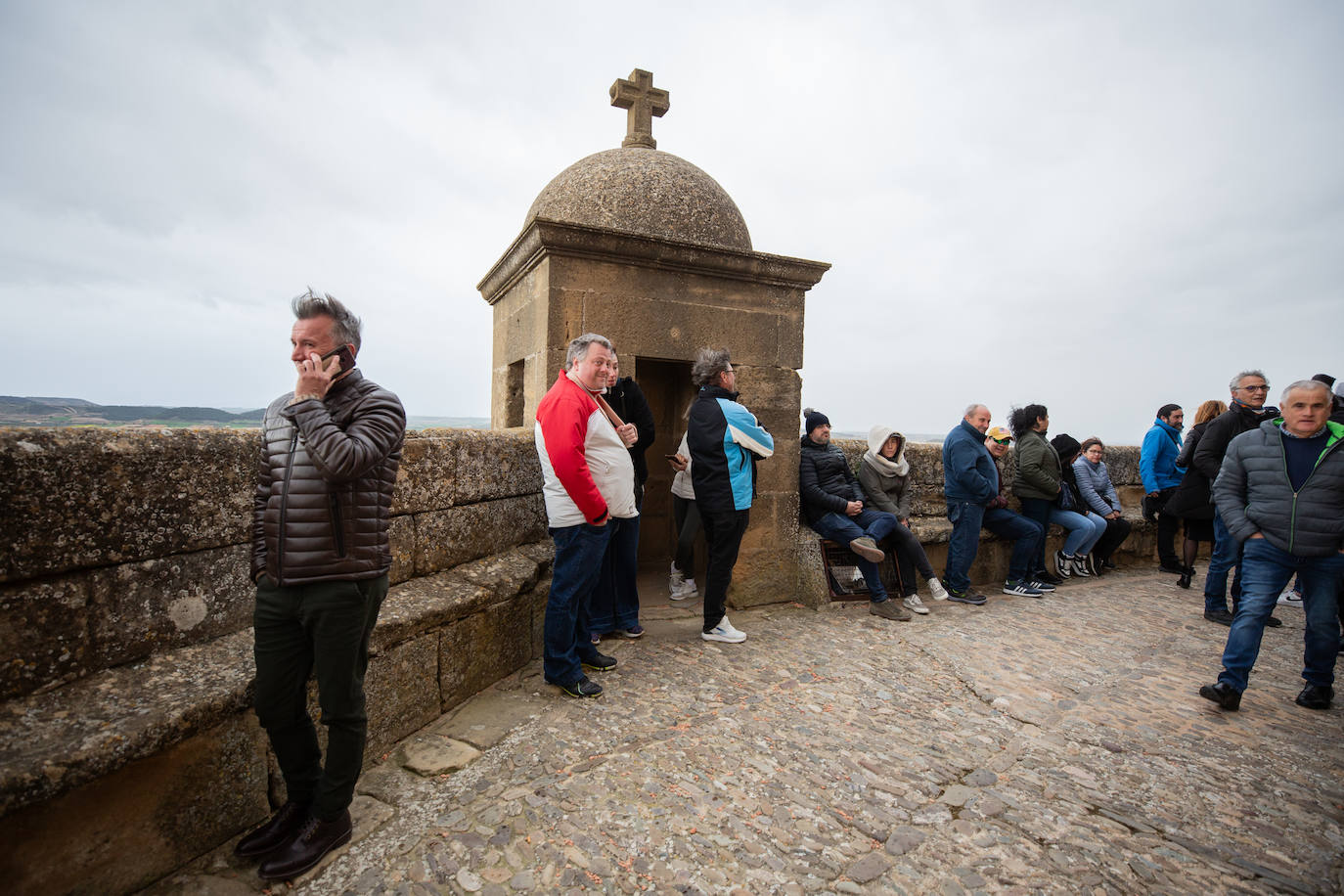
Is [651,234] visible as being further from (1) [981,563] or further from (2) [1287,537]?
(1) [981,563]

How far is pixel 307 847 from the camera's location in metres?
Result: 2.17

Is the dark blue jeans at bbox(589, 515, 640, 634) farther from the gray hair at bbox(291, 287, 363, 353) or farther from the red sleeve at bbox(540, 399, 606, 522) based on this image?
the gray hair at bbox(291, 287, 363, 353)

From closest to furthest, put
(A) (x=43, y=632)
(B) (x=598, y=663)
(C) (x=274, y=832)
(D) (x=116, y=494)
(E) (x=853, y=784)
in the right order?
1. (A) (x=43, y=632)
2. (D) (x=116, y=494)
3. (C) (x=274, y=832)
4. (E) (x=853, y=784)
5. (B) (x=598, y=663)

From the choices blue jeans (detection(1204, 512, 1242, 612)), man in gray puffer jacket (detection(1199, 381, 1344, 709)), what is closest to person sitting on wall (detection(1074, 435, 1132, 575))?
blue jeans (detection(1204, 512, 1242, 612))

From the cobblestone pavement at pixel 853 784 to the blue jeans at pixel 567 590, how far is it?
170 millimetres

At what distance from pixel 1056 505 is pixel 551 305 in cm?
559

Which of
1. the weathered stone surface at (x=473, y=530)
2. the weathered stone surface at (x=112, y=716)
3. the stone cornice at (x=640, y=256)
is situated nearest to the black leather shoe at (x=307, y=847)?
the weathered stone surface at (x=112, y=716)

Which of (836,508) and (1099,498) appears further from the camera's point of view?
(1099,498)

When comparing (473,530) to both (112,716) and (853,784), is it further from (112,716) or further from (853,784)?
(853,784)

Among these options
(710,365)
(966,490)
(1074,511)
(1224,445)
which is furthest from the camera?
(1074,511)

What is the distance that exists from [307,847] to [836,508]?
4187mm

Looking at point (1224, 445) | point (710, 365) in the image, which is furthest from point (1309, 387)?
point (710, 365)

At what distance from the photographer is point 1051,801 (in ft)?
8.69

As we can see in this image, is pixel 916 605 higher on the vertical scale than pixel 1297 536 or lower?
lower
